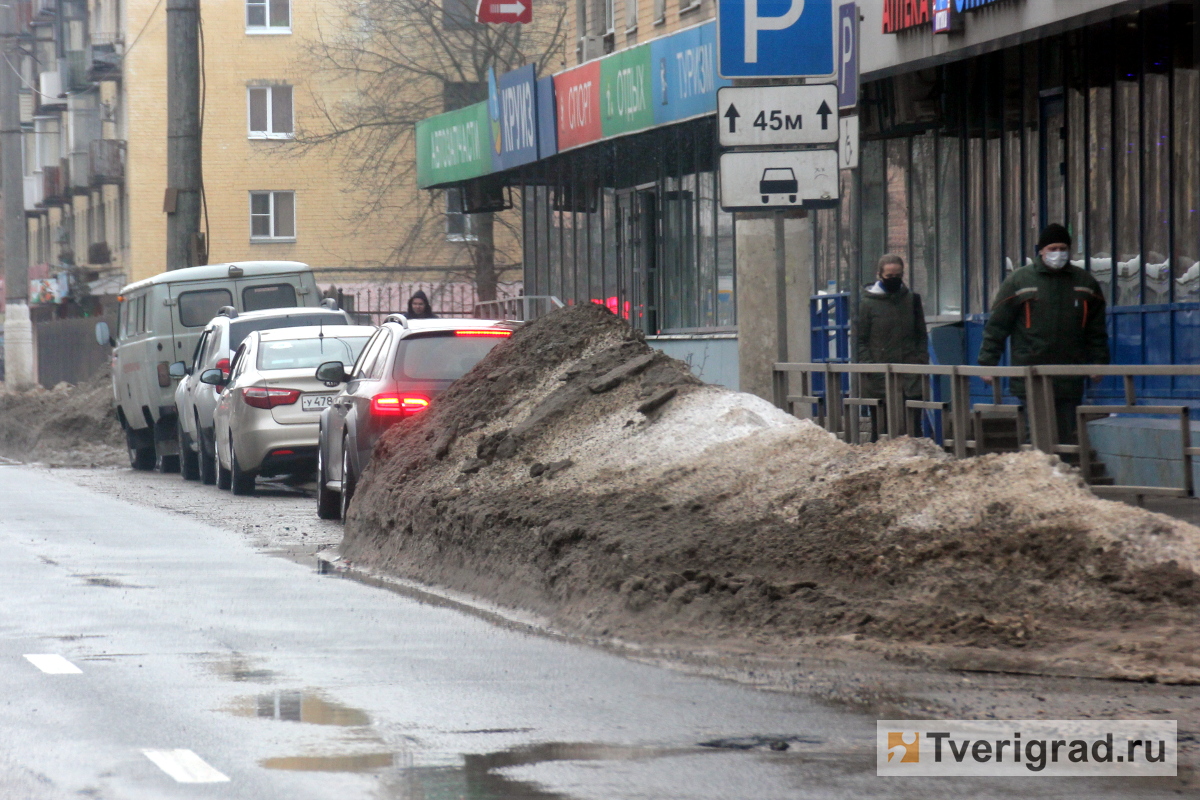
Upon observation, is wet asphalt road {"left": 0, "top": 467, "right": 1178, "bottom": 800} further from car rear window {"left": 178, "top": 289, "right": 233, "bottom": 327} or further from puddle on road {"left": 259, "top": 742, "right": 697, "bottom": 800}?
car rear window {"left": 178, "top": 289, "right": 233, "bottom": 327}

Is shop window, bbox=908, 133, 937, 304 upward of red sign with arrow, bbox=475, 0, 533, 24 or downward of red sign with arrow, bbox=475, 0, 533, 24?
downward

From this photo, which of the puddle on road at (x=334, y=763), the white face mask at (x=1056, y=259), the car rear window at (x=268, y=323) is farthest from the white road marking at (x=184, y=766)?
the car rear window at (x=268, y=323)

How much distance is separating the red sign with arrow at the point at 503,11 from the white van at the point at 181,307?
6.26 metres

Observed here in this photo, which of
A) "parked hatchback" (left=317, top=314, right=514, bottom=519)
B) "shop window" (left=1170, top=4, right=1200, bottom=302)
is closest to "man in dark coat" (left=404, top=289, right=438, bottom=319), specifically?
"parked hatchback" (left=317, top=314, right=514, bottom=519)

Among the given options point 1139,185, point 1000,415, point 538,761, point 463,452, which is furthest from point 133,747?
point 1139,185

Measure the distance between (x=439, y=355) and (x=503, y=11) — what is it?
52.1 feet

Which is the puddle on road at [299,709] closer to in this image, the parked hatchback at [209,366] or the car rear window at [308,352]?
the car rear window at [308,352]

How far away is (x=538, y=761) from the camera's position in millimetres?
6375

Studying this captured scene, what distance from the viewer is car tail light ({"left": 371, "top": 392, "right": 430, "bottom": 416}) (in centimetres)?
1503

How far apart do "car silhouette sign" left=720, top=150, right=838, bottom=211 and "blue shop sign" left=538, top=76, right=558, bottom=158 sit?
15.3 meters

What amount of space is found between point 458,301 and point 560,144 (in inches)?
1164

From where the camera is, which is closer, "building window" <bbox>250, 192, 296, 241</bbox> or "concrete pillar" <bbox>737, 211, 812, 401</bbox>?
"concrete pillar" <bbox>737, 211, 812, 401</bbox>
